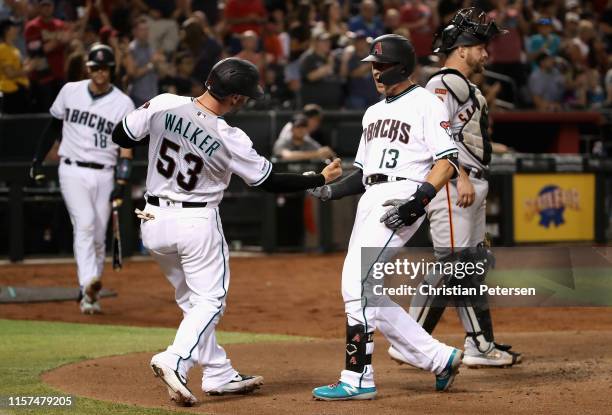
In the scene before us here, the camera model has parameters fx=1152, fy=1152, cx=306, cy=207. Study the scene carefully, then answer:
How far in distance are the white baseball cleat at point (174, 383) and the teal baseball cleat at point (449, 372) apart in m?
1.52

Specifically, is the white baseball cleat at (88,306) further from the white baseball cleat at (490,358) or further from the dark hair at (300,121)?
the dark hair at (300,121)

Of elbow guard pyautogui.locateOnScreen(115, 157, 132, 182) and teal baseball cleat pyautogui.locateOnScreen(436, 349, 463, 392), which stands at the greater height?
elbow guard pyautogui.locateOnScreen(115, 157, 132, 182)

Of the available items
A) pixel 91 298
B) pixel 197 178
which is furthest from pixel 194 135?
pixel 91 298

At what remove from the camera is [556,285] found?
11219 millimetres

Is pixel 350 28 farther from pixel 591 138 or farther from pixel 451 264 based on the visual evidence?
pixel 451 264

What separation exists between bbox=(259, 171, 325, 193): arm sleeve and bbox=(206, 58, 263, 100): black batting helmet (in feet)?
1.62

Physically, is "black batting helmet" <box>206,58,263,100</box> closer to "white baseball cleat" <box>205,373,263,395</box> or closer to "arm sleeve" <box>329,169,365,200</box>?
"arm sleeve" <box>329,169,365,200</box>

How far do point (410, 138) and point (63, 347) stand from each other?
3.74 m

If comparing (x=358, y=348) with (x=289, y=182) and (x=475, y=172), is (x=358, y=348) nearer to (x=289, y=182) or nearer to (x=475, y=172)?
(x=289, y=182)

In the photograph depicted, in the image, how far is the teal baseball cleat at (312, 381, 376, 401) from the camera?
6.58m

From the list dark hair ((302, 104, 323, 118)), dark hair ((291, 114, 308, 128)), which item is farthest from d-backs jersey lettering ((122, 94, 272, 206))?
dark hair ((302, 104, 323, 118))

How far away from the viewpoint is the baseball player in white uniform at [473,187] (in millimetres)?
7844

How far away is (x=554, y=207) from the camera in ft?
57.1

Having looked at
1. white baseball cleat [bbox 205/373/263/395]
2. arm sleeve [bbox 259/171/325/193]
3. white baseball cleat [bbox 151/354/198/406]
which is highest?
arm sleeve [bbox 259/171/325/193]
